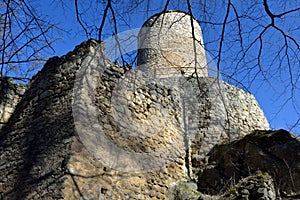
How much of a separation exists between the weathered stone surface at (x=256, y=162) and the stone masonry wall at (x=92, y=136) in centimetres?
42

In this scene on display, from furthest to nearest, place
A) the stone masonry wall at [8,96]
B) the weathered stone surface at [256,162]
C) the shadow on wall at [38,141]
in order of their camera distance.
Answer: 1. the weathered stone surface at [256,162]
2. the stone masonry wall at [8,96]
3. the shadow on wall at [38,141]

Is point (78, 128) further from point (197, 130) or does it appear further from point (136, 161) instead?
point (197, 130)

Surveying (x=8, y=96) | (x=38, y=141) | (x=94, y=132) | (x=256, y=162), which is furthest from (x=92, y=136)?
(x=256, y=162)

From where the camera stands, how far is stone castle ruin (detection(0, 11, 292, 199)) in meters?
3.76

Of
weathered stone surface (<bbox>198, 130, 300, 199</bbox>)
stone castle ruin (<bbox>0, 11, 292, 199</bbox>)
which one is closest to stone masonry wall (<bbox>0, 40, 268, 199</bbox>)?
stone castle ruin (<bbox>0, 11, 292, 199</bbox>)

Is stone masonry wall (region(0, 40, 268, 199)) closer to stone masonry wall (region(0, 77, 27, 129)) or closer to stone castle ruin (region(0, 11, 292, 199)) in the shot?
stone castle ruin (region(0, 11, 292, 199))

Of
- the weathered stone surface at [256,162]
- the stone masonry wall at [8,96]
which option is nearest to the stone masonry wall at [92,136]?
the stone masonry wall at [8,96]

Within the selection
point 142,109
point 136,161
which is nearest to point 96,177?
point 136,161

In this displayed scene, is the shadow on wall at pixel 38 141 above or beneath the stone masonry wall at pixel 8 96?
beneath

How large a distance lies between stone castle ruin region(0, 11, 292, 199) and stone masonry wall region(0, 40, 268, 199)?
1 centimetres

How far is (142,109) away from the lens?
519cm

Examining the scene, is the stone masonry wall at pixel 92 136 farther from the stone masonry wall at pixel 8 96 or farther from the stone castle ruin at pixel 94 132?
the stone masonry wall at pixel 8 96

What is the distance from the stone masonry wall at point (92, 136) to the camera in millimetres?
3773

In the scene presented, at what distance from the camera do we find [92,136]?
13.4 ft
